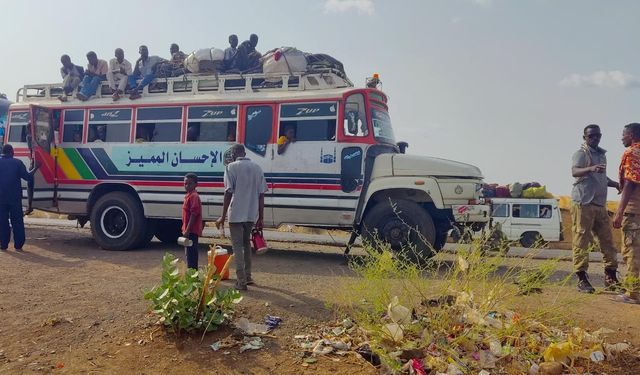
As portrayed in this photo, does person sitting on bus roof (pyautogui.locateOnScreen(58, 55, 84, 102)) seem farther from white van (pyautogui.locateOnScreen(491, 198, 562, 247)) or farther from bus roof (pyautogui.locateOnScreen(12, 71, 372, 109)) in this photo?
white van (pyautogui.locateOnScreen(491, 198, 562, 247))

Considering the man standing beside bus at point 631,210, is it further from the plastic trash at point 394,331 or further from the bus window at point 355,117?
the bus window at point 355,117

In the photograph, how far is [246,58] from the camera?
882 cm

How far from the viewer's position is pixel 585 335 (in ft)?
14.1

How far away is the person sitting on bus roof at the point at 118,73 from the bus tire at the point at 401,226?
4972 mm

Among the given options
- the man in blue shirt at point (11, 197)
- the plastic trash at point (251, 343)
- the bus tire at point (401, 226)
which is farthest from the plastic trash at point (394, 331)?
the man in blue shirt at point (11, 197)

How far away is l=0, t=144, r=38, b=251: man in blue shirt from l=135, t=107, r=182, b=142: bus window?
2.05m

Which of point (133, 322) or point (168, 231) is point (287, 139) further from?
point (133, 322)

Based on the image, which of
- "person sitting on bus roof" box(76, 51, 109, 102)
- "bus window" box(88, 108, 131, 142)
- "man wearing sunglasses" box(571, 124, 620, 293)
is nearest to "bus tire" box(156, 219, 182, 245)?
"bus window" box(88, 108, 131, 142)

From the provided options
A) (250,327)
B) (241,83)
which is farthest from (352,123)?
(250,327)

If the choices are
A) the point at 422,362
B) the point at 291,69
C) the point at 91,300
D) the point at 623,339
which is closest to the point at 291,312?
the point at 422,362

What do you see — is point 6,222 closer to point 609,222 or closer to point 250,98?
point 250,98

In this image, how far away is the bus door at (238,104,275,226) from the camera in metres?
7.95

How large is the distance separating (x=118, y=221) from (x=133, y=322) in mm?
4423

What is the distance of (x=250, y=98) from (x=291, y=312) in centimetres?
414
